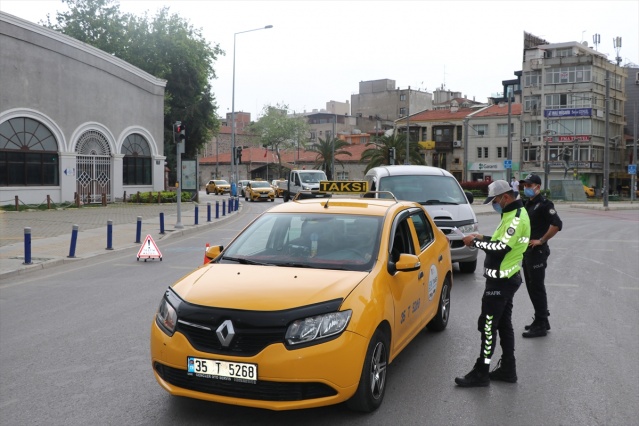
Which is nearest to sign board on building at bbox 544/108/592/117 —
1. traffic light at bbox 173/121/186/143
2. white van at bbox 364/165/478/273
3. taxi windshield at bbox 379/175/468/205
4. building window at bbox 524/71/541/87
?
building window at bbox 524/71/541/87

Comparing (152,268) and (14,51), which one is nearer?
(152,268)

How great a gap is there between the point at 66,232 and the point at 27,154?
46.1 feet

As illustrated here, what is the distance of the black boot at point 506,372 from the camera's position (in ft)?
18.4

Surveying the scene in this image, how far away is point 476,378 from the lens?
17.9ft

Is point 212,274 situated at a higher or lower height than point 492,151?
lower

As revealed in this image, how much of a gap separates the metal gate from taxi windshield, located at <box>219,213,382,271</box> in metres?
31.1

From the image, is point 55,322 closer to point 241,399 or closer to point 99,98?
point 241,399

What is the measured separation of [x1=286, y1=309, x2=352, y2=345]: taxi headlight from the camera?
4297 mm

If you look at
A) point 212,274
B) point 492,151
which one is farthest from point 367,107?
point 212,274

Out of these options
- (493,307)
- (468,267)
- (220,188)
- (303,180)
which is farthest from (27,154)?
(220,188)

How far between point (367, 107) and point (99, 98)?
3155 inches

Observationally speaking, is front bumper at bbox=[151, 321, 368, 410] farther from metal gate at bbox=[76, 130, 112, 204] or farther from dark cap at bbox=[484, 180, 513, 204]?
metal gate at bbox=[76, 130, 112, 204]

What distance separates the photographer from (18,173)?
31453mm

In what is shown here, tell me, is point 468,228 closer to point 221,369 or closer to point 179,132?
point 221,369
